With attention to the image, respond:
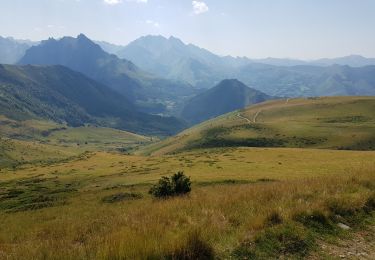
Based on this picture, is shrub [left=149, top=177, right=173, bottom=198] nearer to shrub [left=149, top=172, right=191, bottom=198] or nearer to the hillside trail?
shrub [left=149, top=172, right=191, bottom=198]

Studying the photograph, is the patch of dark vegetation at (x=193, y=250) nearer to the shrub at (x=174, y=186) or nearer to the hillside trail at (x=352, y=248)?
the hillside trail at (x=352, y=248)

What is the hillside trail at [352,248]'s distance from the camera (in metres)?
10.4

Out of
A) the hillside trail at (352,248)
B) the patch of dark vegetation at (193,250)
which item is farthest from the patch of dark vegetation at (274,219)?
the patch of dark vegetation at (193,250)

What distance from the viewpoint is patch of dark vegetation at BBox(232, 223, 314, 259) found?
9.76m

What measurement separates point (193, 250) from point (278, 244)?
267cm

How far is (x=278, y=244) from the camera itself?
34.2 ft

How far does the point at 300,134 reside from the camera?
564 feet

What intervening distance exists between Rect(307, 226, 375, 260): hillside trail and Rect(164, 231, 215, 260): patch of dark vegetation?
274 centimetres

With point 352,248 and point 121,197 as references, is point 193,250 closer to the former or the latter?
point 352,248

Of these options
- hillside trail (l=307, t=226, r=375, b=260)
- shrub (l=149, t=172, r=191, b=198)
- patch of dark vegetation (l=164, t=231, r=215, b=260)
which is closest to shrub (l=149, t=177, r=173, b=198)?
shrub (l=149, t=172, r=191, b=198)

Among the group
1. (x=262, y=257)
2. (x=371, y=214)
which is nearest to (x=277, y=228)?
(x=262, y=257)

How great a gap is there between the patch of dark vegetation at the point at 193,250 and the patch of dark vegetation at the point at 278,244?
740 mm

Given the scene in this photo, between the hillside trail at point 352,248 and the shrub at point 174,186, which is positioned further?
the shrub at point 174,186

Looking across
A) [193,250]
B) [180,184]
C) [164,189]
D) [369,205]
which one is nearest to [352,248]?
[369,205]
